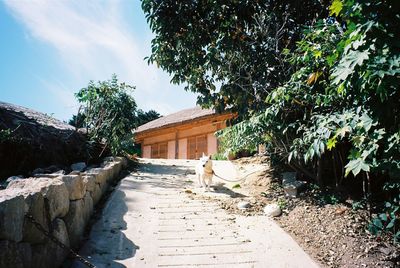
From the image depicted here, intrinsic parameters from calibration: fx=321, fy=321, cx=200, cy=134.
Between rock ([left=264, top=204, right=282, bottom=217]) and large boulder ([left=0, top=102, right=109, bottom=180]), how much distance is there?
4.68 meters

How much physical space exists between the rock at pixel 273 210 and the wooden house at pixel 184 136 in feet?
29.8

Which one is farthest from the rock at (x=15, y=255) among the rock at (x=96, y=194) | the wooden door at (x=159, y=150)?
the wooden door at (x=159, y=150)

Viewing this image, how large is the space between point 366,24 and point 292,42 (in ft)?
13.4

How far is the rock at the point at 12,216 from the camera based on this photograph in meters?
2.34

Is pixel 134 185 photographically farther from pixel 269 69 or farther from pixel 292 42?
pixel 292 42

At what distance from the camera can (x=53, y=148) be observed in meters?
7.32

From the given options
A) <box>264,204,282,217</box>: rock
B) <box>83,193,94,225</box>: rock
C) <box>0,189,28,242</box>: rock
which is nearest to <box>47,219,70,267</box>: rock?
<box>0,189,28,242</box>: rock

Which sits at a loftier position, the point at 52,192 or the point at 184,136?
the point at 184,136

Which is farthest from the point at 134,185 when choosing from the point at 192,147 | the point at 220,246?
the point at 192,147

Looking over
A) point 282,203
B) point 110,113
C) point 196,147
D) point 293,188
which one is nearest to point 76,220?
point 282,203

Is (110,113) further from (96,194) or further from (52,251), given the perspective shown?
(52,251)

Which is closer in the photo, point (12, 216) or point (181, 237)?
point (12, 216)

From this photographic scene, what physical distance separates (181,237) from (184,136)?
13069mm

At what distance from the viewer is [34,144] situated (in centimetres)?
679
